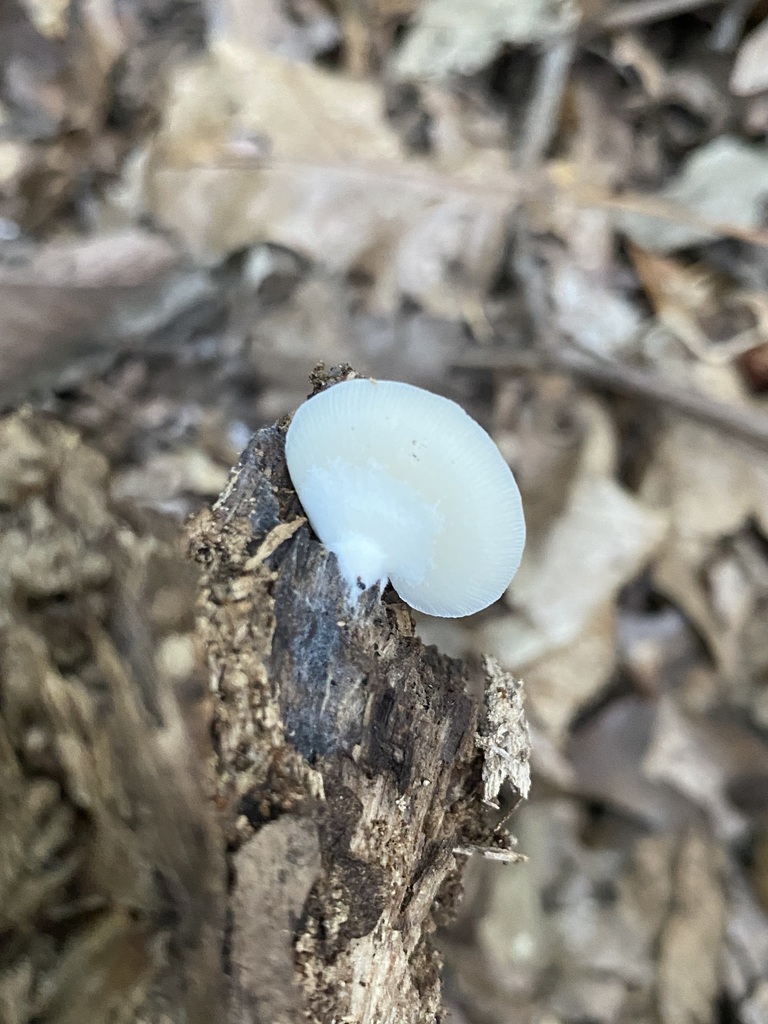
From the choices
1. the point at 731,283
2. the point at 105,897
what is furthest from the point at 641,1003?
the point at 731,283

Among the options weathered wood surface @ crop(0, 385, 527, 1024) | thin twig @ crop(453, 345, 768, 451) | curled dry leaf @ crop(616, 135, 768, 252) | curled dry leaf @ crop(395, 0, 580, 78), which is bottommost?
thin twig @ crop(453, 345, 768, 451)

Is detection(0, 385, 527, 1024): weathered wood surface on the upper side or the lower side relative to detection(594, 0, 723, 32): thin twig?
lower

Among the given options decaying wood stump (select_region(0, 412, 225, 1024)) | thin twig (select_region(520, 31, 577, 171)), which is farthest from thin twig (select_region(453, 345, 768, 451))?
decaying wood stump (select_region(0, 412, 225, 1024))

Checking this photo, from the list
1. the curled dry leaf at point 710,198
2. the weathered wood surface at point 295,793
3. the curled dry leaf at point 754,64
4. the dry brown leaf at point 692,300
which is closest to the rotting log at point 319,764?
the weathered wood surface at point 295,793

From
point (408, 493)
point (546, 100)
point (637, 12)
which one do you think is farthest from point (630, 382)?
point (408, 493)

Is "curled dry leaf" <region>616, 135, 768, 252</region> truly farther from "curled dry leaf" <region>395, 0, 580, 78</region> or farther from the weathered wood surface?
the weathered wood surface

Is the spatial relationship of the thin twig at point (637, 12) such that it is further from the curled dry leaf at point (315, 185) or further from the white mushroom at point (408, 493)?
the white mushroom at point (408, 493)

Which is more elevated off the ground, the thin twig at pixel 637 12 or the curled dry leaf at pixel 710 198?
the thin twig at pixel 637 12

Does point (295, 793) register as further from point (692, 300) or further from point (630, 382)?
point (692, 300)
